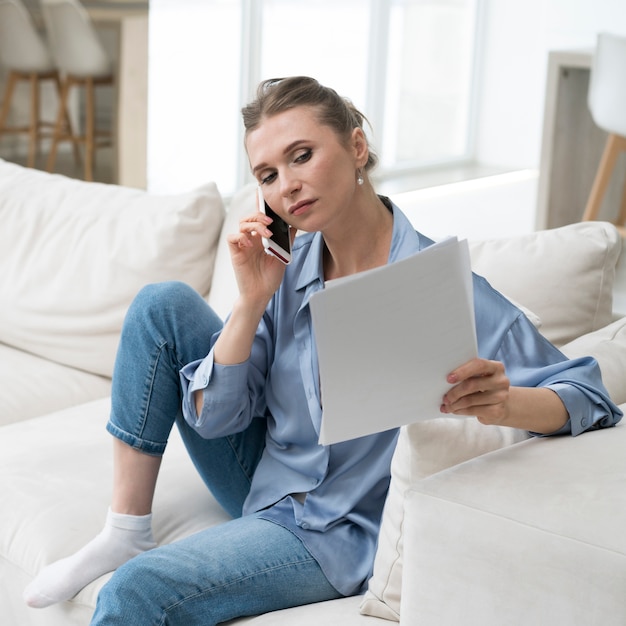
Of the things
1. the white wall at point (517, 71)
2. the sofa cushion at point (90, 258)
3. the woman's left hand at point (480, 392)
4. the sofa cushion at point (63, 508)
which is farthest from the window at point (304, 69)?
the woman's left hand at point (480, 392)

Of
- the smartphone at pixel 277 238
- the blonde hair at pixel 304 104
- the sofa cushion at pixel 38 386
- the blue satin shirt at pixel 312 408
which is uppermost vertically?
the blonde hair at pixel 304 104

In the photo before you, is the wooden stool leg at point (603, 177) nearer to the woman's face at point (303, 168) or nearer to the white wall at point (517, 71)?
the white wall at point (517, 71)

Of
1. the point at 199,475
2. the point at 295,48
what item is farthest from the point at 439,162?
the point at 199,475

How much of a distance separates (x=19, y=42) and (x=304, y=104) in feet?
10.5

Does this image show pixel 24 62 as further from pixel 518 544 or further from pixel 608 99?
pixel 518 544

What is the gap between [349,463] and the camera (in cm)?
141

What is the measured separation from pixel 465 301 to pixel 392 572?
15.7 inches

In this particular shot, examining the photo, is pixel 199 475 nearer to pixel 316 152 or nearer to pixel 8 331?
pixel 316 152

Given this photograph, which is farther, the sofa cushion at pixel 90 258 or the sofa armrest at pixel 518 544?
the sofa cushion at pixel 90 258

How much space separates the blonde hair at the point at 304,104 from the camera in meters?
1.40

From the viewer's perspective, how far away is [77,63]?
4.47 meters

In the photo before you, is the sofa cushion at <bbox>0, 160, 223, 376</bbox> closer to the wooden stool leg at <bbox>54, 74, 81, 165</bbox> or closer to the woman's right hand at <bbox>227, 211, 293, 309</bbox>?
the woman's right hand at <bbox>227, 211, 293, 309</bbox>

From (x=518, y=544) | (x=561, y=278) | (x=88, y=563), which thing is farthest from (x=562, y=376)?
(x=88, y=563)

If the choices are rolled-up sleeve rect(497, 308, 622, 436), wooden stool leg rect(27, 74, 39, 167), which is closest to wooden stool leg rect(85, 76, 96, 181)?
wooden stool leg rect(27, 74, 39, 167)
